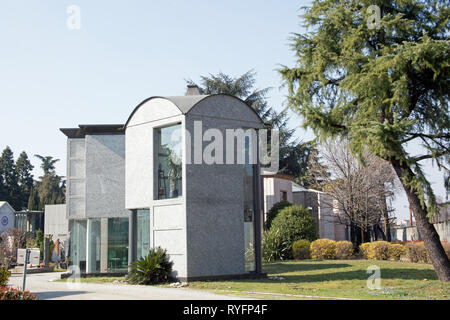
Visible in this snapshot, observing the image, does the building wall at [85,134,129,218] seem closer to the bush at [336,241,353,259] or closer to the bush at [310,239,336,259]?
the bush at [310,239,336,259]

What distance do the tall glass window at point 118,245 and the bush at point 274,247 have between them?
8.32 meters

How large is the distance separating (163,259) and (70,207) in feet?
23.2

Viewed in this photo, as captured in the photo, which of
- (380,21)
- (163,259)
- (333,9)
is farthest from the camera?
(163,259)

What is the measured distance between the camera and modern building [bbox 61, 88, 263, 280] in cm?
1750

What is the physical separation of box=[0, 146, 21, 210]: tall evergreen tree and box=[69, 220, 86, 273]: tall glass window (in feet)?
145

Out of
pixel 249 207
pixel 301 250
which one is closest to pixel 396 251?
pixel 301 250

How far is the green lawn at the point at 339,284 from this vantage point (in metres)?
13.2

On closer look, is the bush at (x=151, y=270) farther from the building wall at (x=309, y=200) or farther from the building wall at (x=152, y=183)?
the building wall at (x=309, y=200)

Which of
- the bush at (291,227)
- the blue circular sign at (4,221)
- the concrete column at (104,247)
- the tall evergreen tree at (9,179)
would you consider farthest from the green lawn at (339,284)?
the tall evergreen tree at (9,179)

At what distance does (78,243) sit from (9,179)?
155 feet

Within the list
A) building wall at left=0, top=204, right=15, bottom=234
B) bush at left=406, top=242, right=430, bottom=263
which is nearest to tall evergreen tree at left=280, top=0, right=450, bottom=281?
bush at left=406, top=242, right=430, bottom=263

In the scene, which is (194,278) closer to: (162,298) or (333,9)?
(162,298)
